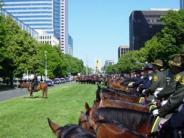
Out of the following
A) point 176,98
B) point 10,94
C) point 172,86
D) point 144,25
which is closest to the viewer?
point 176,98

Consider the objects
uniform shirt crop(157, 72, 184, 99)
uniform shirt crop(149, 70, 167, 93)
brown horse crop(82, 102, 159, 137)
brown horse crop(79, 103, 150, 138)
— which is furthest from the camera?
uniform shirt crop(149, 70, 167, 93)

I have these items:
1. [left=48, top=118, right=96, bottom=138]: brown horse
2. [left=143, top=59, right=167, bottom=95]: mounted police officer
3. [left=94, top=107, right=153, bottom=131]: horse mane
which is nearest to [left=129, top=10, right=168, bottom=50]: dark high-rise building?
[left=143, top=59, right=167, bottom=95]: mounted police officer

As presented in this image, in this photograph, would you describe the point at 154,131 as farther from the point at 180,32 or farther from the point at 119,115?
the point at 180,32

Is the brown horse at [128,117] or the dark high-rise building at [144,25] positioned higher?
the dark high-rise building at [144,25]

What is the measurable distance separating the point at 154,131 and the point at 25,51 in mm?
87650

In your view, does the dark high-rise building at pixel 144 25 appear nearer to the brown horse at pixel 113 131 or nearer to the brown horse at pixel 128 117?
the brown horse at pixel 128 117

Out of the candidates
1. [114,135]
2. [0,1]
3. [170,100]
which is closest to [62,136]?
[114,135]

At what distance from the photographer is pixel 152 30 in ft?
571

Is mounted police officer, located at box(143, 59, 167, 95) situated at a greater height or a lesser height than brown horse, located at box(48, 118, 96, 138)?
greater

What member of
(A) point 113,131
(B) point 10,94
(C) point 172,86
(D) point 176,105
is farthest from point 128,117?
(B) point 10,94

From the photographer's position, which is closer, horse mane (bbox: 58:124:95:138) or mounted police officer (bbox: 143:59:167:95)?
horse mane (bbox: 58:124:95:138)

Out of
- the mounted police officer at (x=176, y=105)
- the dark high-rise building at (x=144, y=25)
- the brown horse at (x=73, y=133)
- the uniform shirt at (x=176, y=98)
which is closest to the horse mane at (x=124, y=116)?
the mounted police officer at (x=176, y=105)

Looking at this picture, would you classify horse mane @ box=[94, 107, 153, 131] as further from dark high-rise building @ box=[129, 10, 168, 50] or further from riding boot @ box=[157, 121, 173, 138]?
dark high-rise building @ box=[129, 10, 168, 50]

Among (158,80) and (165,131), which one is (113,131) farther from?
(158,80)
